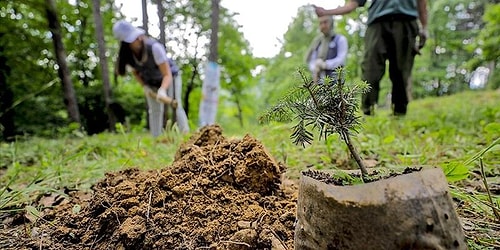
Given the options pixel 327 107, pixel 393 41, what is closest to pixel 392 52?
pixel 393 41

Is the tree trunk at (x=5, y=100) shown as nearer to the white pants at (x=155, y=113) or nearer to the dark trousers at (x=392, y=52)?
the white pants at (x=155, y=113)

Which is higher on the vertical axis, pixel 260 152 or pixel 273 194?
pixel 260 152

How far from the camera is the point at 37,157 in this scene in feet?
11.7

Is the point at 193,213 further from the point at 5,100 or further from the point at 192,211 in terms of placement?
the point at 5,100

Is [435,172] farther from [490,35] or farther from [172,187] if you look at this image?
[490,35]

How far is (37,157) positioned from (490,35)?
18.5ft

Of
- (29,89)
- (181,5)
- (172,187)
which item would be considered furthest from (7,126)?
(172,187)

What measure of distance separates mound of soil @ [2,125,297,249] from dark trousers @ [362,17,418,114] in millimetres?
2789

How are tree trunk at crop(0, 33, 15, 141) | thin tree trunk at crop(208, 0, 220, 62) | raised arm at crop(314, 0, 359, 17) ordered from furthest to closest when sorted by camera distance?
thin tree trunk at crop(208, 0, 220, 62) < tree trunk at crop(0, 33, 15, 141) < raised arm at crop(314, 0, 359, 17)

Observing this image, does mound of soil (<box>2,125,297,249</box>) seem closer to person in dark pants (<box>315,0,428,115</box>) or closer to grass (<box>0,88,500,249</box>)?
grass (<box>0,88,500,249</box>)

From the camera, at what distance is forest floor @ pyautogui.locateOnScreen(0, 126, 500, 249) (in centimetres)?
109

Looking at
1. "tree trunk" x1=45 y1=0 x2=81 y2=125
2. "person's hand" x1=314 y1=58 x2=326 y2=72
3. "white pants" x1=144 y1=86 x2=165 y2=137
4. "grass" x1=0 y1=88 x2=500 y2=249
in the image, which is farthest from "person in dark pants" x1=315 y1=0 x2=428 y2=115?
"tree trunk" x1=45 y1=0 x2=81 y2=125

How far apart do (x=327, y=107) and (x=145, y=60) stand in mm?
4272

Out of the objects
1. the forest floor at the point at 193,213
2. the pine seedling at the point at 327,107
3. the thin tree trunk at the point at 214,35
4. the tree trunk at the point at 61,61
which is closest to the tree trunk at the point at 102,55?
the tree trunk at the point at 61,61
